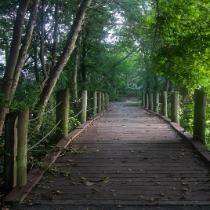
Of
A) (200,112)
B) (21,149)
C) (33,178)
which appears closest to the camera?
(21,149)

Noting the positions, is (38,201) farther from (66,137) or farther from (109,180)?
(66,137)

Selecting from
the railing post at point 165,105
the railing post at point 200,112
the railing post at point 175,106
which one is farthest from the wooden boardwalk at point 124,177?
the railing post at point 165,105

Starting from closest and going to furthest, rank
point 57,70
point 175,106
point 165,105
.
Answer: point 57,70 < point 175,106 < point 165,105

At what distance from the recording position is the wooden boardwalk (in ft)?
16.4

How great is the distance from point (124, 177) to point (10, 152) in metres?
1.79

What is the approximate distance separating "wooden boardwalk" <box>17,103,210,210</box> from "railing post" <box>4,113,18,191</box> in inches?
13.1

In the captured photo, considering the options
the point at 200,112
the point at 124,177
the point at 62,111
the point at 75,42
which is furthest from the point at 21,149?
the point at 75,42

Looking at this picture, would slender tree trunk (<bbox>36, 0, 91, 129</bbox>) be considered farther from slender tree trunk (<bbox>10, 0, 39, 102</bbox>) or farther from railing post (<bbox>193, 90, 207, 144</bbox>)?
railing post (<bbox>193, 90, 207, 144</bbox>)

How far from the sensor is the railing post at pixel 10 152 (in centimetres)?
530

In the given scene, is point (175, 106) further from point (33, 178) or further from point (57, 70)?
point (33, 178)

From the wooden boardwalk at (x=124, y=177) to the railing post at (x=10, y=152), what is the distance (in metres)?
0.33

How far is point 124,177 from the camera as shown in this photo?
6.17m

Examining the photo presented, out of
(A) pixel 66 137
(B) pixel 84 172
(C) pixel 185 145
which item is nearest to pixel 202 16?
(C) pixel 185 145

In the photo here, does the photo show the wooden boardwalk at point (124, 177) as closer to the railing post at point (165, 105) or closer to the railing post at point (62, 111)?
the railing post at point (62, 111)
